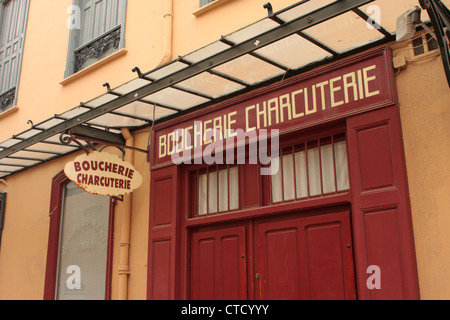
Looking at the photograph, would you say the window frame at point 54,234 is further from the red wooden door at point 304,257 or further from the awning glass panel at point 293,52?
the awning glass panel at point 293,52

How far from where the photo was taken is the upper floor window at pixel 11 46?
11.1 meters

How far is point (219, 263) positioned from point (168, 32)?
3.42 metres

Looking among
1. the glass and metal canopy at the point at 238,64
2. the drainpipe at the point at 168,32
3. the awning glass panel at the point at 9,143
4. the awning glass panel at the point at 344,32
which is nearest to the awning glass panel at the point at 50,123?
the glass and metal canopy at the point at 238,64

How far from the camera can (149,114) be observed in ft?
24.3

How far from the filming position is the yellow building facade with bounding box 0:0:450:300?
193 inches

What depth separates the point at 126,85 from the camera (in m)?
6.31

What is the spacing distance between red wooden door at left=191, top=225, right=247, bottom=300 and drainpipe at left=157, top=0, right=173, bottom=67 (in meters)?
2.52

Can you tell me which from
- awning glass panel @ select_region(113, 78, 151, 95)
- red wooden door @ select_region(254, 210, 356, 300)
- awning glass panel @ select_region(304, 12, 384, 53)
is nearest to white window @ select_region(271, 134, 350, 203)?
red wooden door @ select_region(254, 210, 356, 300)

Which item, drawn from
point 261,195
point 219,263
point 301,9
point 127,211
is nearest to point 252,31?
A: point 301,9

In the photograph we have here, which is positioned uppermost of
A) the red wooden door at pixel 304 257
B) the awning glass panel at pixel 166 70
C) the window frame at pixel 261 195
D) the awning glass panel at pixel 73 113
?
the awning glass panel at pixel 166 70

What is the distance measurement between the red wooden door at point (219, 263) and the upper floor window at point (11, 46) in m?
6.17

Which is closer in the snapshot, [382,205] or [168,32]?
[382,205]

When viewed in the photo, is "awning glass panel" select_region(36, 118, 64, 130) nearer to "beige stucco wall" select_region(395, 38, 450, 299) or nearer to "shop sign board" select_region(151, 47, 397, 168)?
"shop sign board" select_region(151, 47, 397, 168)

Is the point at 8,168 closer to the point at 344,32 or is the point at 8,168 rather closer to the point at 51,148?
the point at 51,148
